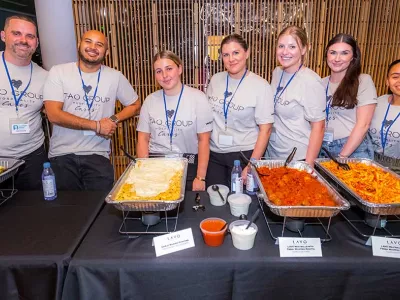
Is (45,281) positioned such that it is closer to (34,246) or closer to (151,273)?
(34,246)

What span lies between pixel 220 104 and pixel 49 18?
2777 millimetres

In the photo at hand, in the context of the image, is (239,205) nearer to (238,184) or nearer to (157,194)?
(238,184)

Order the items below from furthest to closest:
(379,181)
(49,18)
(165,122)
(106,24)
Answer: (106,24), (49,18), (165,122), (379,181)

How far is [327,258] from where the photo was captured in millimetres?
1242

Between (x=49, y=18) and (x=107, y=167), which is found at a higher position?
(x=49, y=18)

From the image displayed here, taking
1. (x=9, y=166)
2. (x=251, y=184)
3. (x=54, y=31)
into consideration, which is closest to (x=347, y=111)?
(x=251, y=184)

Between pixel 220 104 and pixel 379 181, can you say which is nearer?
pixel 379 181

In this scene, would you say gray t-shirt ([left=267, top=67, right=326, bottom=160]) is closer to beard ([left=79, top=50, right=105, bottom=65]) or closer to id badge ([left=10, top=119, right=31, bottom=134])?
beard ([left=79, top=50, right=105, bottom=65])

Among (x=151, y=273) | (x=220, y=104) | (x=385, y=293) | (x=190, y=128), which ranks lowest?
(x=385, y=293)

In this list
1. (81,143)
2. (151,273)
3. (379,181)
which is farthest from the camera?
(81,143)

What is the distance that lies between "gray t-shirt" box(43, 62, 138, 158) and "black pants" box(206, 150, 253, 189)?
0.85m

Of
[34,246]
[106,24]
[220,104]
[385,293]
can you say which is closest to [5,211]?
[34,246]

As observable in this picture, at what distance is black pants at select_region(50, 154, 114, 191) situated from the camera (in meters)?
2.36

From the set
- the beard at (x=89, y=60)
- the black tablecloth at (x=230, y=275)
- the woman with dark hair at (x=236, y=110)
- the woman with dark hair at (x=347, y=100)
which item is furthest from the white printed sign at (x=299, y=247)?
the beard at (x=89, y=60)
